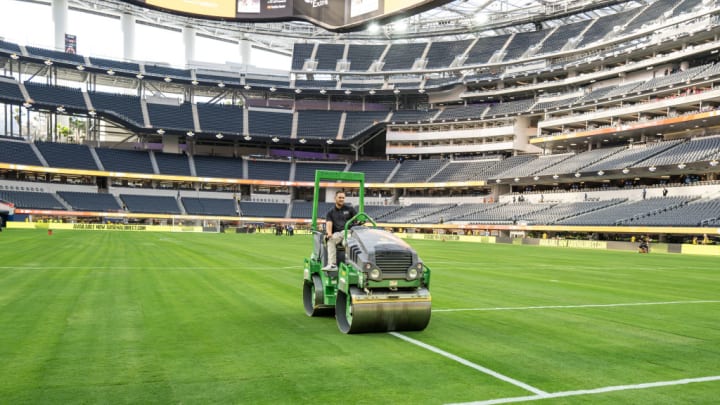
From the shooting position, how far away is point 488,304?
11.9m

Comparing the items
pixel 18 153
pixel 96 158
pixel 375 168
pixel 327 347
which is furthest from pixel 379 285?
pixel 96 158

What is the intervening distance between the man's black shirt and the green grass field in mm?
1741

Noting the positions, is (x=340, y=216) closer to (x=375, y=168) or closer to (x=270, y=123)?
(x=375, y=168)

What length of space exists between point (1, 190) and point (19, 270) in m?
60.6

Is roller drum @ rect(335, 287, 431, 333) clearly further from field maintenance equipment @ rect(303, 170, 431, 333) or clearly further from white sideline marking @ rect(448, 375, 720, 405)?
white sideline marking @ rect(448, 375, 720, 405)

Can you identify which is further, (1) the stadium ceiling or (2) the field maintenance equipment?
(1) the stadium ceiling

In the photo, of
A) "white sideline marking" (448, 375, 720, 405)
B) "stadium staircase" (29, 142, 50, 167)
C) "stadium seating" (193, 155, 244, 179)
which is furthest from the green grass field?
"stadium seating" (193, 155, 244, 179)

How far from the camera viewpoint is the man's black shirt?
354 inches

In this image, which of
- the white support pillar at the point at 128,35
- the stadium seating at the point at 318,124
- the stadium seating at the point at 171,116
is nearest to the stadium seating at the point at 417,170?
the stadium seating at the point at 318,124

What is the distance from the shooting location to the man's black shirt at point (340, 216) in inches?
354

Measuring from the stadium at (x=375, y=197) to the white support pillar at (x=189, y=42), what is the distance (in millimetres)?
236

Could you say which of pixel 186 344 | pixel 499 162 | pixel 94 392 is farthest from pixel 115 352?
pixel 499 162

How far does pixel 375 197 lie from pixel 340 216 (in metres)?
75.1

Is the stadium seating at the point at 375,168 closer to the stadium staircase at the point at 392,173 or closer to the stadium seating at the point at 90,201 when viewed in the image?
the stadium staircase at the point at 392,173
